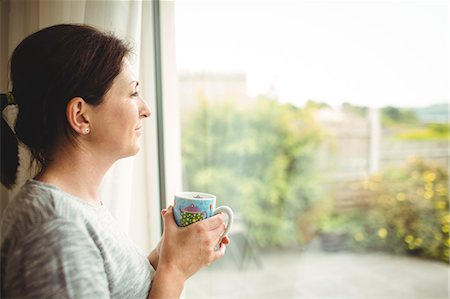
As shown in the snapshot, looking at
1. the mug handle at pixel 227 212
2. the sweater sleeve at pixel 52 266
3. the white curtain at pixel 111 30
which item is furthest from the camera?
the white curtain at pixel 111 30

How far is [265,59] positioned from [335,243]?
1253mm

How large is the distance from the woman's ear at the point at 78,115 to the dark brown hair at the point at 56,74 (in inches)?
0.4

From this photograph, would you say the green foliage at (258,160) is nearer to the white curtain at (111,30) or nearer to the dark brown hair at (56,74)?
the white curtain at (111,30)

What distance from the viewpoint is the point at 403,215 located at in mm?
1982

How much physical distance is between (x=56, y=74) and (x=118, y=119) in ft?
0.47

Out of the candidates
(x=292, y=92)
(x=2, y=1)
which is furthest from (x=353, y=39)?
(x=2, y=1)

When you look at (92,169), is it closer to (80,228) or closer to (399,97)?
(80,228)

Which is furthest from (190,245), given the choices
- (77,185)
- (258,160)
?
(258,160)

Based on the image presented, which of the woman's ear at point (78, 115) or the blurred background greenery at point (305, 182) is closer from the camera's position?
the woman's ear at point (78, 115)

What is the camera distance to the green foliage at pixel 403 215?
1736 millimetres

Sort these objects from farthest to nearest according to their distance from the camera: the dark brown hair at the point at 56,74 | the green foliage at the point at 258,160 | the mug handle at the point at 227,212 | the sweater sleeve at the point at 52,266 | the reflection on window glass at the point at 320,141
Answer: the green foliage at the point at 258,160
the reflection on window glass at the point at 320,141
the mug handle at the point at 227,212
the dark brown hair at the point at 56,74
the sweater sleeve at the point at 52,266

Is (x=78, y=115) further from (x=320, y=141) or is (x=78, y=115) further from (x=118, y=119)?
(x=320, y=141)

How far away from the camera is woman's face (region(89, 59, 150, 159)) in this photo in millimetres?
740

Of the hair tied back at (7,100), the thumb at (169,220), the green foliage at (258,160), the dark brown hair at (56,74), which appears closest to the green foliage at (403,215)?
the green foliage at (258,160)
